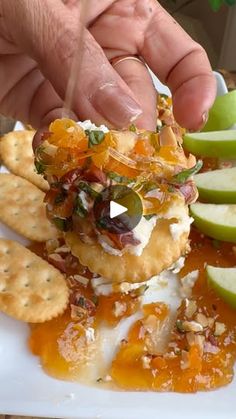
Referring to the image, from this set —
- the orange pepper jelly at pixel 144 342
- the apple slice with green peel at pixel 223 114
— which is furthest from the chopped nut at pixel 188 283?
the apple slice with green peel at pixel 223 114

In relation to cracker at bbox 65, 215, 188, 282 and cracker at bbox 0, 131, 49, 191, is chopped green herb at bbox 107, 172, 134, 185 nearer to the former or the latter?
cracker at bbox 65, 215, 188, 282

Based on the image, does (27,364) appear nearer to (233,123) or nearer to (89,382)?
(89,382)

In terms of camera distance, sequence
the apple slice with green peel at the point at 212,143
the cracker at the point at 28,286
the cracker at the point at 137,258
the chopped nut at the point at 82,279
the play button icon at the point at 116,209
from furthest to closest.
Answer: the apple slice with green peel at the point at 212,143
the chopped nut at the point at 82,279
the cracker at the point at 28,286
the cracker at the point at 137,258
the play button icon at the point at 116,209

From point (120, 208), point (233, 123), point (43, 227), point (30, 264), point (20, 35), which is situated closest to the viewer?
point (120, 208)

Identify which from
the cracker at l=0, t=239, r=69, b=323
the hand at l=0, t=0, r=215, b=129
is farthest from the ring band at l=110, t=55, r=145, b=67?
the cracker at l=0, t=239, r=69, b=323

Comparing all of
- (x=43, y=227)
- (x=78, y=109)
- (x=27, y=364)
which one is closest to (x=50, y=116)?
(x=43, y=227)

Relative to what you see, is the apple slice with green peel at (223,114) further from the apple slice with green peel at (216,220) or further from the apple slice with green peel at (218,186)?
the apple slice with green peel at (216,220)

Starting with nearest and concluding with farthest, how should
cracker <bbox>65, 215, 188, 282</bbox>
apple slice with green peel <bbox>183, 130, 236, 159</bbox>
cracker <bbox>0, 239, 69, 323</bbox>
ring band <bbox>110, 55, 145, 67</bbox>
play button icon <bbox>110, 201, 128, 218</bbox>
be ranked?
play button icon <bbox>110, 201, 128, 218</bbox> < cracker <bbox>65, 215, 188, 282</bbox> < cracker <bbox>0, 239, 69, 323</bbox> < ring band <bbox>110, 55, 145, 67</bbox> < apple slice with green peel <bbox>183, 130, 236, 159</bbox>
